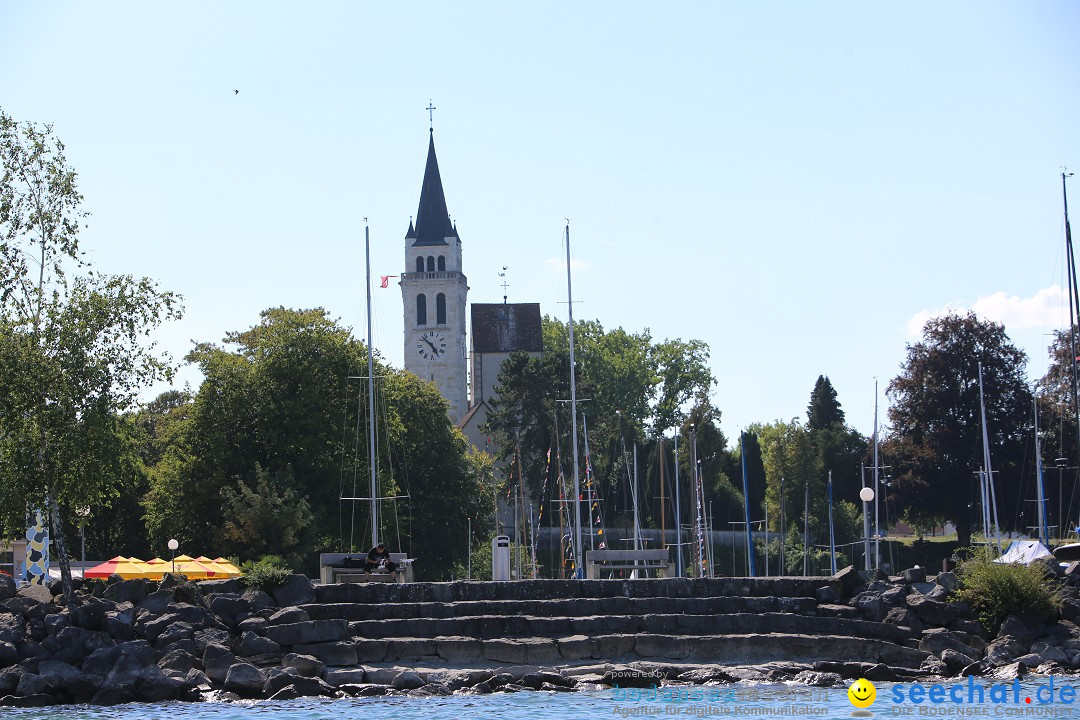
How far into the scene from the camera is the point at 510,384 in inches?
2813

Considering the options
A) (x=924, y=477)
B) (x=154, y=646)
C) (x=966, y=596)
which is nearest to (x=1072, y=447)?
(x=924, y=477)

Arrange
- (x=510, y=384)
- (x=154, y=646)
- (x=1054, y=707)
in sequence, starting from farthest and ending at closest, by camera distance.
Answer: (x=510, y=384) → (x=154, y=646) → (x=1054, y=707)

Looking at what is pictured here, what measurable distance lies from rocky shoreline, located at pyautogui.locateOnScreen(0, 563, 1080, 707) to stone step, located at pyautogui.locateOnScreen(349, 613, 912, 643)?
0.03 m

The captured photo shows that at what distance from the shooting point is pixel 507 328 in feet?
355

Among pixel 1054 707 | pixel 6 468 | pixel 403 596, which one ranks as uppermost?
pixel 6 468

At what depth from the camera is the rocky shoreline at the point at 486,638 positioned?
76.2ft

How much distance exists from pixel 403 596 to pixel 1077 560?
16.8m

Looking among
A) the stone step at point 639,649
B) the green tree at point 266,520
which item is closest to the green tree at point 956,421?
the green tree at point 266,520

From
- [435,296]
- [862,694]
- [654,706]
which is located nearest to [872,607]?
[862,694]

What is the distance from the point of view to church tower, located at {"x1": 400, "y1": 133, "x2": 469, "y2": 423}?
10719 centimetres

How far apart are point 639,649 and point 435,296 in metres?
86.6

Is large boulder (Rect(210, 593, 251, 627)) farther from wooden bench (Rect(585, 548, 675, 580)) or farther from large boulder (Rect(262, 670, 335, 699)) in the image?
wooden bench (Rect(585, 548, 675, 580))

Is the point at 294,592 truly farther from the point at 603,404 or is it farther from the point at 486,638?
the point at 603,404

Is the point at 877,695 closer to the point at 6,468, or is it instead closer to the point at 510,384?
the point at 6,468
